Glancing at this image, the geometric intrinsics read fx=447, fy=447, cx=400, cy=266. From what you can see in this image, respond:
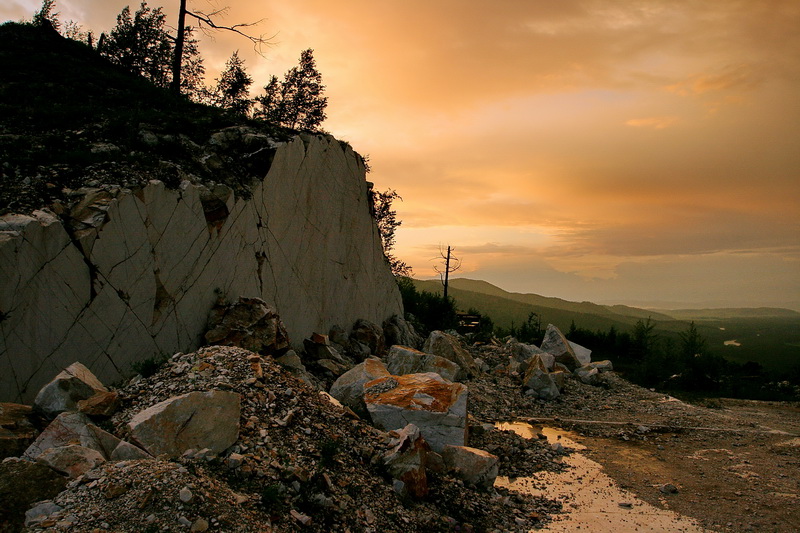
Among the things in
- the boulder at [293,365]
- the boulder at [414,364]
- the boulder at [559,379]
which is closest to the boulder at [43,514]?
the boulder at [293,365]

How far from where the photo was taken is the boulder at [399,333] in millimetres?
19641

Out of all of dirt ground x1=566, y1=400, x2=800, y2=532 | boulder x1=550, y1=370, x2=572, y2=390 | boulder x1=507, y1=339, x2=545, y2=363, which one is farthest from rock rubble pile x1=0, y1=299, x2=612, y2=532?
boulder x1=507, y1=339, x2=545, y2=363

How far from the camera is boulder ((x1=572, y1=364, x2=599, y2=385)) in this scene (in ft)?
63.7

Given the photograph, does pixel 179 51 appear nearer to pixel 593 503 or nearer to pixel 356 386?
pixel 356 386

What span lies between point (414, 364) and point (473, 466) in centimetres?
638

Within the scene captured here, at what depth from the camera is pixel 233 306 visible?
11.0 m

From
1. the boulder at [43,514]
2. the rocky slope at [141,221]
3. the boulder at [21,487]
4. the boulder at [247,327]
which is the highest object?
the rocky slope at [141,221]

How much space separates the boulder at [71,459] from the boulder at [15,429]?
82 cm

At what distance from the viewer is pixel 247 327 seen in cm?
1079

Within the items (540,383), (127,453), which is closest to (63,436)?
(127,453)

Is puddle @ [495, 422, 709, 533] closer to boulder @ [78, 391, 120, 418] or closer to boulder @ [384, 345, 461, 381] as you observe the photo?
boulder @ [384, 345, 461, 381]

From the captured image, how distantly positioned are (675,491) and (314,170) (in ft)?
43.5

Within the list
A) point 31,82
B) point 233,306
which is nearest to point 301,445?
point 233,306

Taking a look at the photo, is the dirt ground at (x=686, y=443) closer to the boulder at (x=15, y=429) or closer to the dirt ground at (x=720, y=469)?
the dirt ground at (x=720, y=469)
